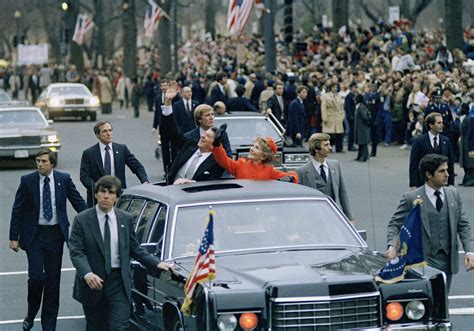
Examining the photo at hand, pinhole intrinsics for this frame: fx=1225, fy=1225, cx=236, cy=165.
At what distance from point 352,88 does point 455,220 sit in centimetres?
2390

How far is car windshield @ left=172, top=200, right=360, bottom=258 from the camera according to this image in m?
9.82

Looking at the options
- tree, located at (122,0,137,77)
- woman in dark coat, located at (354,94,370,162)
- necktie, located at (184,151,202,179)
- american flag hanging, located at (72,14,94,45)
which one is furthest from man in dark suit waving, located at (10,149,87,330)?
american flag hanging, located at (72,14,94,45)

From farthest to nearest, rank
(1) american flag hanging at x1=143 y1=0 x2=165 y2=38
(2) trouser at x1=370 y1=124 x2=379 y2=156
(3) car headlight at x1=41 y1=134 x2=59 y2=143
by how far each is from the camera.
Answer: (1) american flag hanging at x1=143 y1=0 x2=165 y2=38 → (2) trouser at x1=370 y1=124 x2=379 y2=156 → (3) car headlight at x1=41 y1=134 x2=59 y2=143

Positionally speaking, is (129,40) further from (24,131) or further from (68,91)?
(24,131)

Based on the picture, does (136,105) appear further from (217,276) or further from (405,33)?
(217,276)

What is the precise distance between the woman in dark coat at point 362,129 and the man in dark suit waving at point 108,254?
21.0 meters

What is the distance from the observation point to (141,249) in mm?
9680

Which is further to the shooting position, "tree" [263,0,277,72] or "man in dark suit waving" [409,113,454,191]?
"tree" [263,0,277,72]

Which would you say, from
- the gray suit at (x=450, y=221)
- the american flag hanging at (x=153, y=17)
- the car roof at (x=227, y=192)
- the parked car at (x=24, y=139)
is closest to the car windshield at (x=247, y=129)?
the parked car at (x=24, y=139)

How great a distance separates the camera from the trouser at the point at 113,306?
959 cm

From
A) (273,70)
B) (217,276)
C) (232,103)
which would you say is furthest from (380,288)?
(273,70)

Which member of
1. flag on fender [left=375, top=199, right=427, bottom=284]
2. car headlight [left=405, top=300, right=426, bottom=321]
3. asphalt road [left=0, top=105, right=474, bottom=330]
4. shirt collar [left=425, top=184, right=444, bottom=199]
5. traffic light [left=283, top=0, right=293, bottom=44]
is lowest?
asphalt road [left=0, top=105, right=474, bottom=330]

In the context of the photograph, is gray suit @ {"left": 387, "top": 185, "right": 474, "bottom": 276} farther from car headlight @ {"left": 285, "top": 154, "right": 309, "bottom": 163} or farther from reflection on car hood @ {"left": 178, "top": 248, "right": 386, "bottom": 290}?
car headlight @ {"left": 285, "top": 154, "right": 309, "bottom": 163}

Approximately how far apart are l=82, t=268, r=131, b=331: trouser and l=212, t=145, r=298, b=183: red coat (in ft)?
8.51
